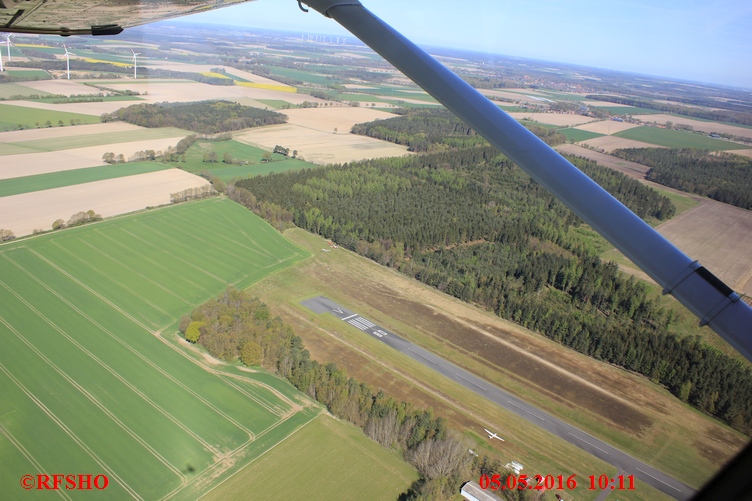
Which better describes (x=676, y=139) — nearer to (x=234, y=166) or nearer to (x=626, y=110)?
(x=626, y=110)

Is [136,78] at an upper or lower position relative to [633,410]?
upper

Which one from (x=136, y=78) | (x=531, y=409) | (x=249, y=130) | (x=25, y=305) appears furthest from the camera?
(x=249, y=130)

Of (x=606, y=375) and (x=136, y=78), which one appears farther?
(x=136, y=78)

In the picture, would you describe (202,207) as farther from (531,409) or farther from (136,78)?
(136,78)

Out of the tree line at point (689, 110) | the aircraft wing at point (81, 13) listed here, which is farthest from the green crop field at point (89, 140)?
the tree line at point (689, 110)

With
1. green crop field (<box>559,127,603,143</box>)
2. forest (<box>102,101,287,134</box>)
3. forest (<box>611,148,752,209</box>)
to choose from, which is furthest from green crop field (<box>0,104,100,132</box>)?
forest (<box>611,148,752,209</box>)

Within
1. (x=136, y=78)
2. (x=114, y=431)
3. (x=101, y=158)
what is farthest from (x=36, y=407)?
(x=136, y=78)
